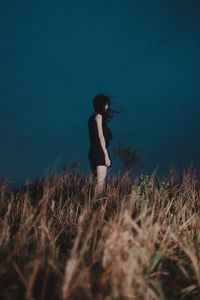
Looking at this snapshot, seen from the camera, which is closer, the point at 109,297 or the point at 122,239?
the point at 109,297

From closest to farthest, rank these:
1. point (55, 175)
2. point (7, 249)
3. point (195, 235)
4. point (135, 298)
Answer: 1. point (135, 298)
2. point (7, 249)
3. point (195, 235)
4. point (55, 175)

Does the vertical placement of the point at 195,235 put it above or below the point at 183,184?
below

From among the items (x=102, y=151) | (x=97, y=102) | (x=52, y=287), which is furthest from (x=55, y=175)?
(x=52, y=287)

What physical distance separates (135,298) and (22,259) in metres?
0.89

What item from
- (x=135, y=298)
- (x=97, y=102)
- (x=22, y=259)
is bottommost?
(x=135, y=298)

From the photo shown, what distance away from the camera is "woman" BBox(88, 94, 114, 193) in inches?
279

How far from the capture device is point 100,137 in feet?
23.7

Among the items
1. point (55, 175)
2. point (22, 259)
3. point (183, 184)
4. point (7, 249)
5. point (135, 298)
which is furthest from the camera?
point (55, 175)

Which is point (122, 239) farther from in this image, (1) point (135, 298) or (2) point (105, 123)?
(2) point (105, 123)

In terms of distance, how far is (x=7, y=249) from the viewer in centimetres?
330

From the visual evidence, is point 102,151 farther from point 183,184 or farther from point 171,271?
point 171,271

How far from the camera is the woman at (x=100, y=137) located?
7.09 m

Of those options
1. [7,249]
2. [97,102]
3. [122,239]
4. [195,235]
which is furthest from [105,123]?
[122,239]

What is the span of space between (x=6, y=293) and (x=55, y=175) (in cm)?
511
